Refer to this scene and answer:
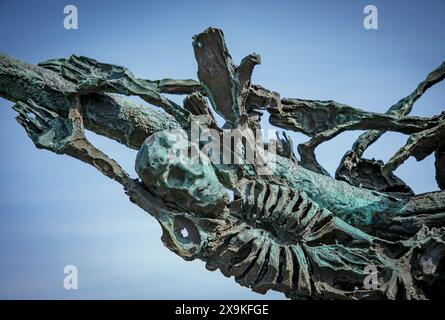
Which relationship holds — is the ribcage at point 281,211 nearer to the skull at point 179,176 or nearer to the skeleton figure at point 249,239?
the skeleton figure at point 249,239

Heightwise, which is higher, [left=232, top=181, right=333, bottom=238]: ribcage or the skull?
the skull

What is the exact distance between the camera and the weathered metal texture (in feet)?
17.1

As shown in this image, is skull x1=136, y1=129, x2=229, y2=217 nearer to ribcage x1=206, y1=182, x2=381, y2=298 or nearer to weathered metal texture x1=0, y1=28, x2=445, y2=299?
weathered metal texture x1=0, y1=28, x2=445, y2=299

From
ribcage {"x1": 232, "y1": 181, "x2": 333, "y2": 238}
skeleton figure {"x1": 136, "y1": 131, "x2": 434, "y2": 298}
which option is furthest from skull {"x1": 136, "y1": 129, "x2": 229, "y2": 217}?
ribcage {"x1": 232, "y1": 181, "x2": 333, "y2": 238}

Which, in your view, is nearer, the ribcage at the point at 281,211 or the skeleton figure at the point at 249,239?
the skeleton figure at the point at 249,239

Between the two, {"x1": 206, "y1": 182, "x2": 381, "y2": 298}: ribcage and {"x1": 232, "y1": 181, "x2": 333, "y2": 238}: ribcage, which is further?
{"x1": 232, "y1": 181, "x2": 333, "y2": 238}: ribcage

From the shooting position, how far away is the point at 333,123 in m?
6.19

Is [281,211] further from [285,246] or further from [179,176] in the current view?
[179,176]

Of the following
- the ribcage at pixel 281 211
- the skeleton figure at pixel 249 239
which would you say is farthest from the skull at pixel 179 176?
the ribcage at pixel 281 211

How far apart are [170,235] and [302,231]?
42.6 inches

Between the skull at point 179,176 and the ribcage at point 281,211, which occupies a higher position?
the skull at point 179,176

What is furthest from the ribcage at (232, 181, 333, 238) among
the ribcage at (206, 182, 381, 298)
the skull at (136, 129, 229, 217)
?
the skull at (136, 129, 229, 217)

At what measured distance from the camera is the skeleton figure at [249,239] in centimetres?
518

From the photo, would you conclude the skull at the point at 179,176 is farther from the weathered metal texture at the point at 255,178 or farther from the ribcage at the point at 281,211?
the ribcage at the point at 281,211
